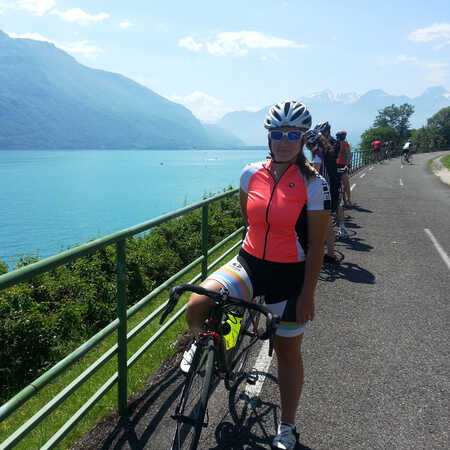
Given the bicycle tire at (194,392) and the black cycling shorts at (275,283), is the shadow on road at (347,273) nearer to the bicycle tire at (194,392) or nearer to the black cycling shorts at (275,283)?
the black cycling shorts at (275,283)

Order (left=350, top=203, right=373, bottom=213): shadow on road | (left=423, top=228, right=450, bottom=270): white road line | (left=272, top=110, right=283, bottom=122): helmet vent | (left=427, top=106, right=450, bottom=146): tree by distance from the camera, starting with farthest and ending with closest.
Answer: (left=427, top=106, right=450, bottom=146): tree < (left=350, top=203, right=373, bottom=213): shadow on road < (left=423, top=228, right=450, bottom=270): white road line < (left=272, top=110, right=283, bottom=122): helmet vent

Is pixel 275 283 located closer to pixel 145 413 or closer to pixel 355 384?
pixel 145 413

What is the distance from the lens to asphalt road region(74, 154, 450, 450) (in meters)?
3.07

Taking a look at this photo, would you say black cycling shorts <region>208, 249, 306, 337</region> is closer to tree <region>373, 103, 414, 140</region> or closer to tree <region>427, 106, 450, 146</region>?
tree <region>427, 106, 450, 146</region>

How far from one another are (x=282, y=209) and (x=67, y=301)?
459cm

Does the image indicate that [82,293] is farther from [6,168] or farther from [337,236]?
[6,168]

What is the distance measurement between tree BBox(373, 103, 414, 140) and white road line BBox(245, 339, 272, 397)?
128 m

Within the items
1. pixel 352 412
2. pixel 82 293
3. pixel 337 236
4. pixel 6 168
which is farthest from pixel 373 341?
pixel 6 168

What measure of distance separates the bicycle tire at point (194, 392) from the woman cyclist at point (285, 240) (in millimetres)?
137

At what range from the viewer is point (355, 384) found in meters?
3.80

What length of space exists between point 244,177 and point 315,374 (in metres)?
2.15

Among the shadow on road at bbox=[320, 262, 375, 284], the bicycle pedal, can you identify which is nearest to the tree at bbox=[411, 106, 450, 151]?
the shadow on road at bbox=[320, 262, 375, 284]

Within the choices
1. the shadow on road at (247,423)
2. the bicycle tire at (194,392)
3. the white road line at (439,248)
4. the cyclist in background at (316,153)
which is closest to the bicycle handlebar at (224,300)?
the bicycle tire at (194,392)

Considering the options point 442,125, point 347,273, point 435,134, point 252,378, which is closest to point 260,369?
point 252,378
